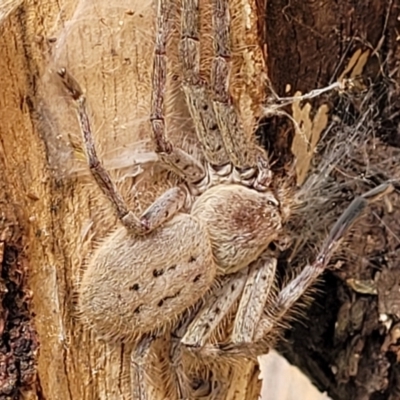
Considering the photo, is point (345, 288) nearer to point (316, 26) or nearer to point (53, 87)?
point (316, 26)

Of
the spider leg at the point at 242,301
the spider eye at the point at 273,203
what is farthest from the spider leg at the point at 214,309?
the spider eye at the point at 273,203

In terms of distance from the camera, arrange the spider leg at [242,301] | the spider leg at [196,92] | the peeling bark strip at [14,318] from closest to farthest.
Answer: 1. the peeling bark strip at [14,318]
2. the spider leg at [196,92]
3. the spider leg at [242,301]

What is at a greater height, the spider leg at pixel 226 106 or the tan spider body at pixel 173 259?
the spider leg at pixel 226 106

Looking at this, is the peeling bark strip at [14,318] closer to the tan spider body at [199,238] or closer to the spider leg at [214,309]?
the tan spider body at [199,238]

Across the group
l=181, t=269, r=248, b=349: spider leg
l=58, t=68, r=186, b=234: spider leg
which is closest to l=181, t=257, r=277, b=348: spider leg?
l=181, t=269, r=248, b=349: spider leg

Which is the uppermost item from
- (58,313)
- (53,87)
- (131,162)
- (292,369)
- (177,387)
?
(53,87)

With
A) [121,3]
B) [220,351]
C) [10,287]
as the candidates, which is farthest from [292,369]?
[121,3]
